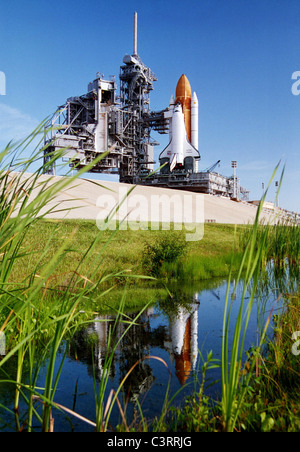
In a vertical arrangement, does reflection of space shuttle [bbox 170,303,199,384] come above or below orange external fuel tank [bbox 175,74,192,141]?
below

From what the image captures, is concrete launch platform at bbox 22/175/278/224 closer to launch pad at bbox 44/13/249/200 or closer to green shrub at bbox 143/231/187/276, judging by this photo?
green shrub at bbox 143/231/187/276

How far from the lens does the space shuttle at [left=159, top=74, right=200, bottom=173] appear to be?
128ft

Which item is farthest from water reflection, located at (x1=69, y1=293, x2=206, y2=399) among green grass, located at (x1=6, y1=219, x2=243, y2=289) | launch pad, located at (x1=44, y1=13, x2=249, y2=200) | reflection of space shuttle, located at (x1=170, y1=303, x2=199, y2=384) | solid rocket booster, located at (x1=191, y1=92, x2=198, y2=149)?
solid rocket booster, located at (x1=191, y1=92, x2=198, y2=149)

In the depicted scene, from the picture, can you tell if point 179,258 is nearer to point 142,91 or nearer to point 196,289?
point 196,289

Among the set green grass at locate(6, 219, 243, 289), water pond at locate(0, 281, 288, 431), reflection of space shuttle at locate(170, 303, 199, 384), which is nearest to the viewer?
water pond at locate(0, 281, 288, 431)

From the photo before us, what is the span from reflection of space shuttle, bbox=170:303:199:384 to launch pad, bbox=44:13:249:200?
31369 millimetres

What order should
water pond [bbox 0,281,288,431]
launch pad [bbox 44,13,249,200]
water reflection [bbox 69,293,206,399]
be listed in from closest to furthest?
1. water pond [bbox 0,281,288,431]
2. water reflection [bbox 69,293,206,399]
3. launch pad [bbox 44,13,249,200]

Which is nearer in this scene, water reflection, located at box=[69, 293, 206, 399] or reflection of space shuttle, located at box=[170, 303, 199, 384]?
water reflection, located at box=[69, 293, 206, 399]

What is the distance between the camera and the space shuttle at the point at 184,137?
128 feet

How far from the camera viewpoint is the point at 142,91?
45.8 meters

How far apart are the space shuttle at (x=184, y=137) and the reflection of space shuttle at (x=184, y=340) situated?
3465cm

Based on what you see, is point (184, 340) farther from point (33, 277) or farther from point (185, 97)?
point (185, 97)
